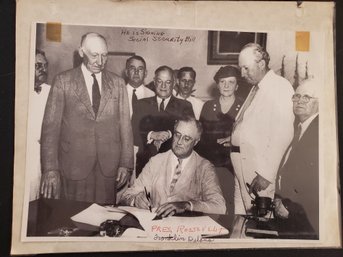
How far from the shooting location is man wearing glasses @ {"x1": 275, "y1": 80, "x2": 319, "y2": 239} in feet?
1.67

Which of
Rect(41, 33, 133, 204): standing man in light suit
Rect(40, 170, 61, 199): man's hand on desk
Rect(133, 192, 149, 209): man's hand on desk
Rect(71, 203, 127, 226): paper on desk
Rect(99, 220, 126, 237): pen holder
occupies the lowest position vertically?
Rect(99, 220, 126, 237): pen holder

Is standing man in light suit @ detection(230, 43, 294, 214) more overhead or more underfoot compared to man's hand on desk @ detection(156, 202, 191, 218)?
more overhead

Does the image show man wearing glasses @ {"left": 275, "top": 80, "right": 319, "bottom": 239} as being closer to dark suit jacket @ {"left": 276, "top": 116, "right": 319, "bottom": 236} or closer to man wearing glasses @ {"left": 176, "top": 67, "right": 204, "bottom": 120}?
dark suit jacket @ {"left": 276, "top": 116, "right": 319, "bottom": 236}

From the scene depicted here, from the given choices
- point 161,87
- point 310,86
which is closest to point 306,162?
point 310,86

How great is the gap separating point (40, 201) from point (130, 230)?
12 centimetres

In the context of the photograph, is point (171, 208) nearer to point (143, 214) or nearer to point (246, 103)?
point (143, 214)

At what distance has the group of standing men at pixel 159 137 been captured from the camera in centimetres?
50

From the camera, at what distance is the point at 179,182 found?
0.50 m

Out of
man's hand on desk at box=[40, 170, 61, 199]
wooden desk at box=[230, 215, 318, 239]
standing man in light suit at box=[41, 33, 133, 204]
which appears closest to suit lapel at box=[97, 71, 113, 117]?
standing man in light suit at box=[41, 33, 133, 204]

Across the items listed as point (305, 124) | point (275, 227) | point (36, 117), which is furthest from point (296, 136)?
point (36, 117)

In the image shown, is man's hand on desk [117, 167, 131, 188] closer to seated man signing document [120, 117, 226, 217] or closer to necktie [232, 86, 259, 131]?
seated man signing document [120, 117, 226, 217]

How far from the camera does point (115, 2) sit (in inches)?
20.0

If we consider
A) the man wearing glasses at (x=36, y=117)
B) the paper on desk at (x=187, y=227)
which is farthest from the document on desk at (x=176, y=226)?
the man wearing glasses at (x=36, y=117)

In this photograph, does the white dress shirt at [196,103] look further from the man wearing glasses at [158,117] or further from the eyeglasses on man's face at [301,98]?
the eyeglasses on man's face at [301,98]
